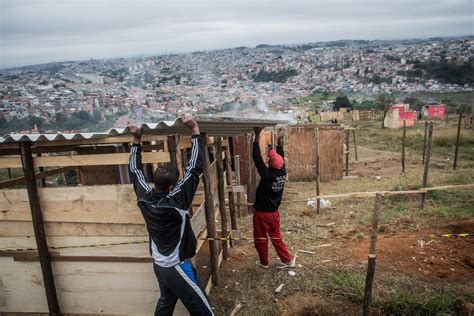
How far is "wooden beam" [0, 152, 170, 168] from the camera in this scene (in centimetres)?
397

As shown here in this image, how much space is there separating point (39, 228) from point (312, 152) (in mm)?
10878

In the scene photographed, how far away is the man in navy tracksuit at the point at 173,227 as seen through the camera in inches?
124

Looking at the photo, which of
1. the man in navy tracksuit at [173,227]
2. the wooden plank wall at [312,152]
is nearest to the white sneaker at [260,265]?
the man in navy tracksuit at [173,227]

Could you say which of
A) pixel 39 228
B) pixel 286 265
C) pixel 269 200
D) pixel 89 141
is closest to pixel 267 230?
pixel 269 200

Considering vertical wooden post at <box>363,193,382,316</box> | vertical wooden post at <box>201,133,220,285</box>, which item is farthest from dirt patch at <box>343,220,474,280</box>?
vertical wooden post at <box>201,133,220,285</box>

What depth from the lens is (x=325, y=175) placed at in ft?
44.2

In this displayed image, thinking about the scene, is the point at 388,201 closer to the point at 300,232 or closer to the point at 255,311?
the point at 300,232

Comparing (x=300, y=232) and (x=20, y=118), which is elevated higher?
(x=20, y=118)

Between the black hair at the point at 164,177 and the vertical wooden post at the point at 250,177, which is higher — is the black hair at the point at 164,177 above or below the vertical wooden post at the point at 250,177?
above

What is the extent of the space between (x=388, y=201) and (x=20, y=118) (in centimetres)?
2210

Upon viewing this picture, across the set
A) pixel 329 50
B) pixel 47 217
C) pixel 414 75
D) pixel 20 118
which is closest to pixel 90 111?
pixel 20 118

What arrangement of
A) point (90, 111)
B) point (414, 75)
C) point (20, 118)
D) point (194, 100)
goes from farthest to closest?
1. point (414, 75)
2. point (194, 100)
3. point (90, 111)
4. point (20, 118)

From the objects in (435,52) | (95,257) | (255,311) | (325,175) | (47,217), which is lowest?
(325,175)

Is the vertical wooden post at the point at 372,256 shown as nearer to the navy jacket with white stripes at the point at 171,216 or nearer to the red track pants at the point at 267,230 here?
the red track pants at the point at 267,230
